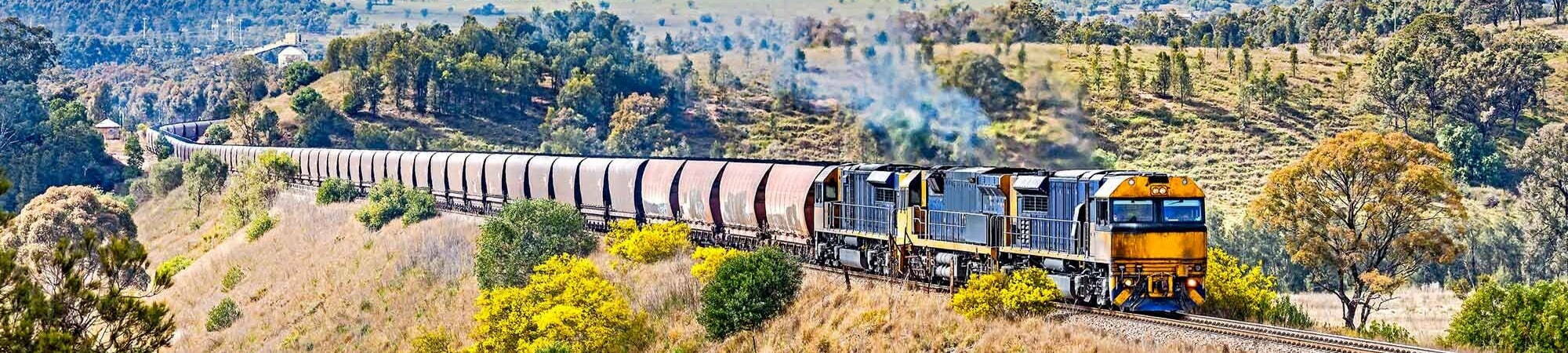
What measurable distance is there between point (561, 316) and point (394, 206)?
25.0m

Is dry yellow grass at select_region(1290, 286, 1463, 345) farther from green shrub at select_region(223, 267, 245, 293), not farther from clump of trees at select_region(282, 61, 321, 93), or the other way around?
clump of trees at select_region(282, 61, 321, 93)

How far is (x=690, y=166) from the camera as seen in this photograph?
3844 cm

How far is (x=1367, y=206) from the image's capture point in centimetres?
3291

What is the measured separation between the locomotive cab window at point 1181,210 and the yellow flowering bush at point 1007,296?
7.18 ft

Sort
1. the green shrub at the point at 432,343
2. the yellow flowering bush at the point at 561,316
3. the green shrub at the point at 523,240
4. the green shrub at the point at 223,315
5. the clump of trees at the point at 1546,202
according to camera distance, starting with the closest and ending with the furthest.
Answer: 1. the yellow flowering bush at the point at 561,316
2. the green shrub at the point at 432,343
3. the green shrub at the point at 523,240
4. the green shrub at the point at 223,315
5. the clump of trees at the point at 1546,202

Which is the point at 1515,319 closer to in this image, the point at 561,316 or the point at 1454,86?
the point at 561,316

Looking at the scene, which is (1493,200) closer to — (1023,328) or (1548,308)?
(1548,308)

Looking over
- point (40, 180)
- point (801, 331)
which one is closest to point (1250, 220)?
point (801, 331)

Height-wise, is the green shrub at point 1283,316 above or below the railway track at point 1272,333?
below

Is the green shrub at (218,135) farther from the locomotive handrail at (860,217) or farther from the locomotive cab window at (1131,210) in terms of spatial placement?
the locomotive cab window at (1131,210)

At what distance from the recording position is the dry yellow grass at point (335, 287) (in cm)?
3816

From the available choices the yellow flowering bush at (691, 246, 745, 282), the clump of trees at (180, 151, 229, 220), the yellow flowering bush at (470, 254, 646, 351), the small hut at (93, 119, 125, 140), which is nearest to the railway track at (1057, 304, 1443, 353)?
the yellow flowering bush at (691, 246, 745, 282)

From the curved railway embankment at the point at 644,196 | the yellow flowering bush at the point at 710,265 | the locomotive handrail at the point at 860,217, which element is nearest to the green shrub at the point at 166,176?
the curved railway embankment at the point at 644,196

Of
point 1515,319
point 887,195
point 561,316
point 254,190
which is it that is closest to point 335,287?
point 561,316
